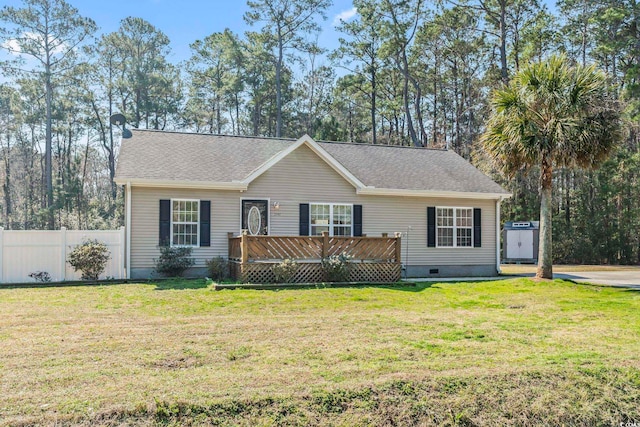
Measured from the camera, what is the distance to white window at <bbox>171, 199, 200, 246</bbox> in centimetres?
1547

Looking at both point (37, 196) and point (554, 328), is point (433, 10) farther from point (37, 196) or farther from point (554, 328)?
point (37, 196)

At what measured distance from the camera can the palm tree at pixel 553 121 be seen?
1371cm

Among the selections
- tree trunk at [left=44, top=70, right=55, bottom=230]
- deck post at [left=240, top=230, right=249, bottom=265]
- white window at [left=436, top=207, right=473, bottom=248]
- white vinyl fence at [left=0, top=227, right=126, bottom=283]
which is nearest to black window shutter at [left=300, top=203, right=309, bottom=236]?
deck post at [left=240, top=230, right=249, bottom=265]

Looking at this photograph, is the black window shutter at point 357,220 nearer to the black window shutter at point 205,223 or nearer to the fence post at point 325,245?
the fence post at point 325,245

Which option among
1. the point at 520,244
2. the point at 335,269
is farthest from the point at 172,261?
the point at 520,244

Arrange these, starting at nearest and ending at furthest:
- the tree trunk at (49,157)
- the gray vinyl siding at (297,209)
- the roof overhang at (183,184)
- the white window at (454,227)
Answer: the roof overhang at (183,184)
the gray vinyl siding at (297,209)
the white window at (454,227)
the tree trunk at (49,157)

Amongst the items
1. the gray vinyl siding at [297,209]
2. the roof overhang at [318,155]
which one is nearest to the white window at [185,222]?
the gray vinyl siding at [297,209]

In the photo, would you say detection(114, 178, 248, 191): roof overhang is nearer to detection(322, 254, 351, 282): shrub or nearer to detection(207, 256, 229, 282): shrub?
detection(207, 256, 229, 282): shrub

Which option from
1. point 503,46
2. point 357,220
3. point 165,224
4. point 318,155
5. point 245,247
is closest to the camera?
point 245,247

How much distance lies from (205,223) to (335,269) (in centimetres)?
431

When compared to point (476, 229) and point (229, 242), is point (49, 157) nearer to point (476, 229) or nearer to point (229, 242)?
point (229, 242)

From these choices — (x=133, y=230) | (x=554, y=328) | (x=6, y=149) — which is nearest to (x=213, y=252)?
(x=133, y=230)

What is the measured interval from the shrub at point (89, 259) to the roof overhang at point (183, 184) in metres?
1.91

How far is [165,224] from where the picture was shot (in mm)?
15242
